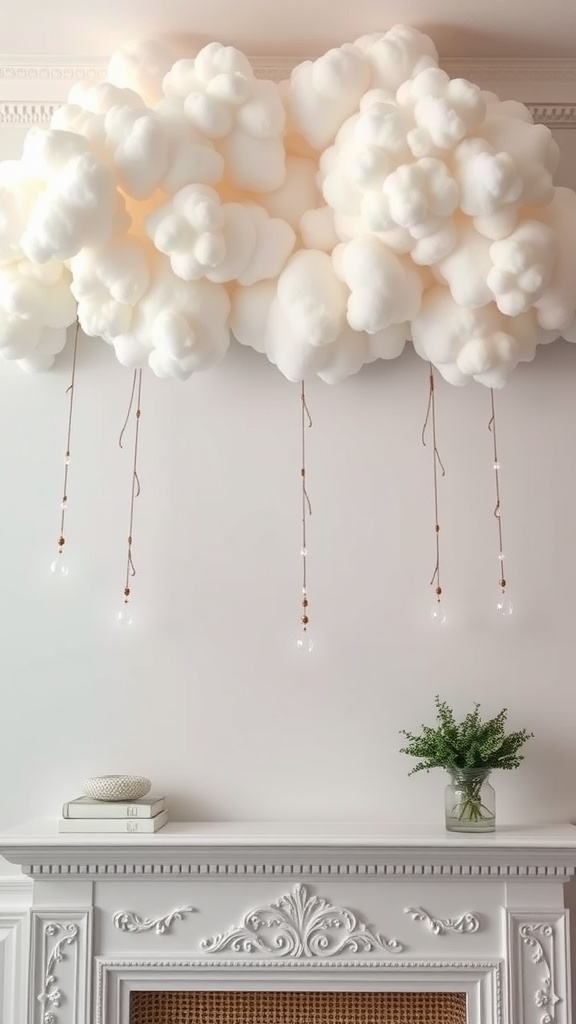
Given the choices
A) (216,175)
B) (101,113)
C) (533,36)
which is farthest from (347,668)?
(533,36)

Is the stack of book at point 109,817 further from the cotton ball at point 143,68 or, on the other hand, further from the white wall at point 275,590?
the cotton ball at point 143,68

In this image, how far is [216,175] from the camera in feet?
6.98

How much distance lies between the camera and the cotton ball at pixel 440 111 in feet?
6.68

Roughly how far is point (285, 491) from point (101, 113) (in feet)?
2.94

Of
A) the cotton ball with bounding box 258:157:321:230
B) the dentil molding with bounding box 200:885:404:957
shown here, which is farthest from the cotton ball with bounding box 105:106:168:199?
the dentil molding with bounding box 200:885:404:957

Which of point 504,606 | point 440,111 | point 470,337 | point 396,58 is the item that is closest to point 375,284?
point 470,337

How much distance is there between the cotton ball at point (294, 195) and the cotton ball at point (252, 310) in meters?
0.15

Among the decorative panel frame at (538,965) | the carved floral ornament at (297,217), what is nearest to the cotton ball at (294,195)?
the carved floral ornament at (297,217)

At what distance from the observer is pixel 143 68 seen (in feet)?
7.32

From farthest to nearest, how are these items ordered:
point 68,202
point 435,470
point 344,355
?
point 435,470, point 344,355, point 68,202

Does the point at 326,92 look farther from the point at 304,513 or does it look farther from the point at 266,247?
the point at 304,513

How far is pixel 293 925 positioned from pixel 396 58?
175 centimetres

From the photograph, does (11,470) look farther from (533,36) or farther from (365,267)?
(533,36)

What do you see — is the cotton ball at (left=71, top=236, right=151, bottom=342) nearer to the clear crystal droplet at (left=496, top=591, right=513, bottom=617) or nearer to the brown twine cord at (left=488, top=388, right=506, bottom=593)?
the brown twine cord at (left=488, top=388, right=506, bottom=593)
